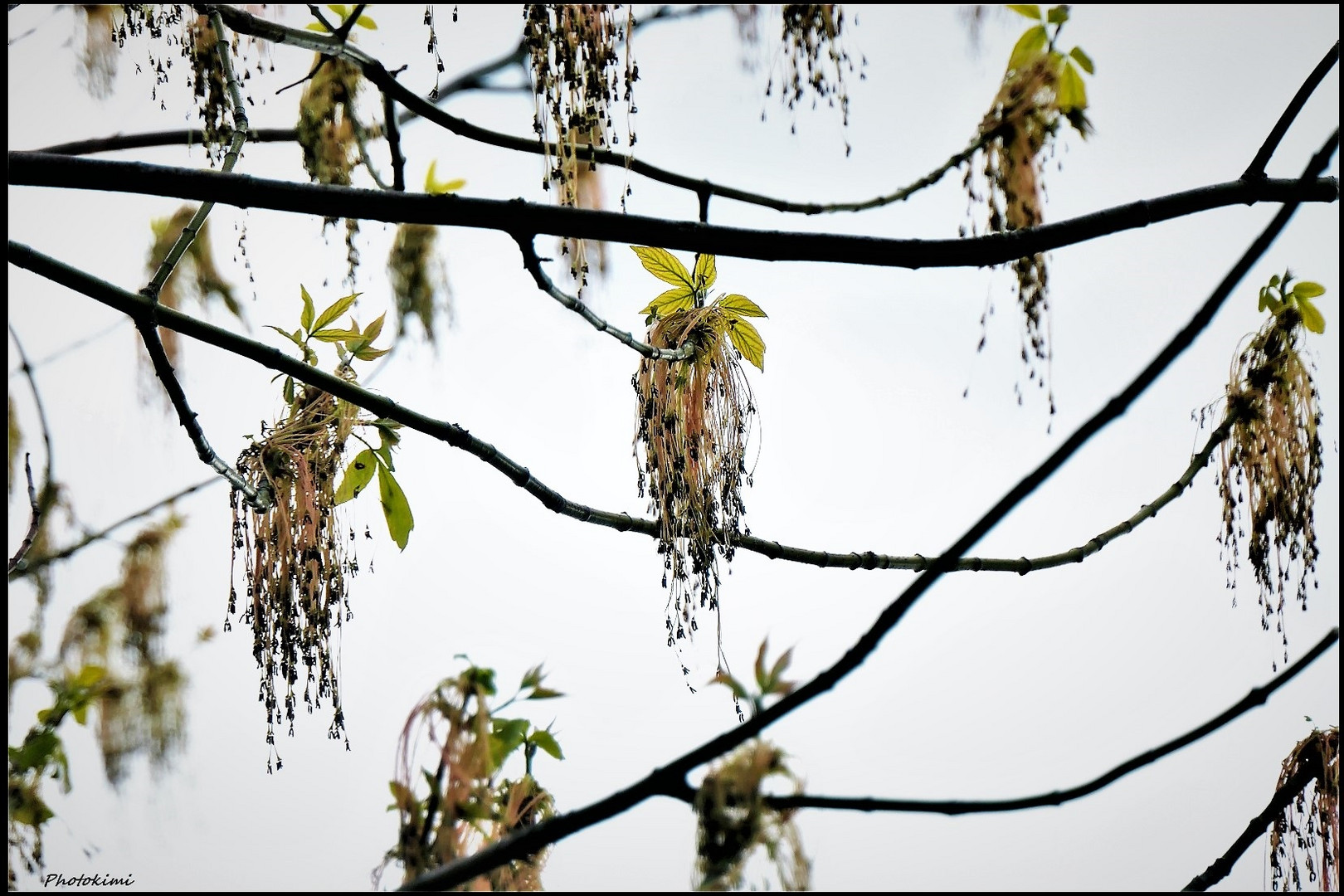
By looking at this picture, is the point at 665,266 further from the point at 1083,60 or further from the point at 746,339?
the point at 1083,60

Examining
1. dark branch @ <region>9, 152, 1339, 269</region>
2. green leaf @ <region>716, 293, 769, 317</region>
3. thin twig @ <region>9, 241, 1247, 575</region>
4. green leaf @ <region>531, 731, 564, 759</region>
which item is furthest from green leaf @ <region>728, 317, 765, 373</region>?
green leaf @ <region>531, 731, 564, 759</region>

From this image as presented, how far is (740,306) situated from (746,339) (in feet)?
0.10

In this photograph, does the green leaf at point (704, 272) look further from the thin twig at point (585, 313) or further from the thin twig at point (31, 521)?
the thin twig at point (31, 521)

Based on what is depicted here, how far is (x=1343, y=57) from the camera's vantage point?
557 millimetres

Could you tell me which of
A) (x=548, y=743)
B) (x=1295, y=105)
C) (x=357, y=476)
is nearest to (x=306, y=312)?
(x=357, y=476)

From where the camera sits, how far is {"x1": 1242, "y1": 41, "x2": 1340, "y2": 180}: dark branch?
23.8 inches

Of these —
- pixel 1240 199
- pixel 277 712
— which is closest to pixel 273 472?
pixel 277 712

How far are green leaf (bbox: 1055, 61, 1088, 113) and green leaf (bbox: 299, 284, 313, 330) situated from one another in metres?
0.62

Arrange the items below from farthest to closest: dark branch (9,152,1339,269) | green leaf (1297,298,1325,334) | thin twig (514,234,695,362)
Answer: green leaf (1297,298,1325,334) < thin twig (514,234,695,362) < dark branch (9,152,1339,269)

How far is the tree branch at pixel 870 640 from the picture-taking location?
302 millimetres

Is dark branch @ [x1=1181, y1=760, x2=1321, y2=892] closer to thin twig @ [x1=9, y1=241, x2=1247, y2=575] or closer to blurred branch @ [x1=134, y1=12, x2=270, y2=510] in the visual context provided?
thin twig @ [x1=9, y1=241, x2=1247, y2=575]

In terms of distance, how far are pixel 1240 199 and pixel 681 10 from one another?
24.9 inches

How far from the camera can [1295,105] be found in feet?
2.01

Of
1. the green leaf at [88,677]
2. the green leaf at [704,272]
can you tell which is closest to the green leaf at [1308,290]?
the green leaf at [704,272]
